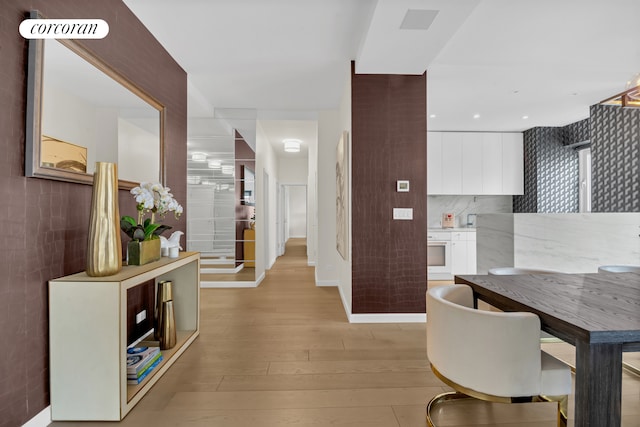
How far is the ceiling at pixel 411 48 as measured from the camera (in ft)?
7.93

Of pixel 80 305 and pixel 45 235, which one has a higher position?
pixel 45 235

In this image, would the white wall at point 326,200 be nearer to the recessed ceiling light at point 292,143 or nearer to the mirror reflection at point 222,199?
the mirror reflection at point 222,199

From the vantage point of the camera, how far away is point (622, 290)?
1.69 metres

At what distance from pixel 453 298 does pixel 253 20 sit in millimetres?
2523

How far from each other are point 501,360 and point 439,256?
13.5 feet

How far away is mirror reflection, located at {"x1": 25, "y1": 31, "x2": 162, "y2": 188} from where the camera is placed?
163cm

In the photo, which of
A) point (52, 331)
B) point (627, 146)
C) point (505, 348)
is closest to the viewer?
point (505, 348)

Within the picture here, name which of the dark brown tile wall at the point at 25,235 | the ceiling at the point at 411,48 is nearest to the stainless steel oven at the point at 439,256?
the ceiling at the point at 411,48

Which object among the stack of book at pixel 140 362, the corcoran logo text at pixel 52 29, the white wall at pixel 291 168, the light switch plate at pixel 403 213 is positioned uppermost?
the white wall at pixel 291 168

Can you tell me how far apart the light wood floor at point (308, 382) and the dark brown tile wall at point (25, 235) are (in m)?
0.35

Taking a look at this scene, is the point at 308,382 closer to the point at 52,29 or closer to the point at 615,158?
the point at 52,29

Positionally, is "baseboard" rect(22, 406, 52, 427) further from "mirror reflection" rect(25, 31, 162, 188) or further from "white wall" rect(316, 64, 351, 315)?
"white wall" rect(316, 64, 351, 315)

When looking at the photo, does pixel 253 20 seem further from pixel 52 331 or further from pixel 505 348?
pixel 505 348

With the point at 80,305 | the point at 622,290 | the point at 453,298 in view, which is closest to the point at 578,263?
the point at 622,290
